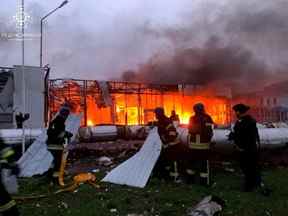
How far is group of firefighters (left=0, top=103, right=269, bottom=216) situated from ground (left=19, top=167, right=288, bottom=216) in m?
0.35

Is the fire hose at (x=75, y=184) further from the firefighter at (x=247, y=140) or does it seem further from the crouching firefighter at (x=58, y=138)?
the firefighter at (x=247, y=140)

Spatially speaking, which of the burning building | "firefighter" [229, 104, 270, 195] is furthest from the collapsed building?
"firefighter" [229, 104, 270, 195]

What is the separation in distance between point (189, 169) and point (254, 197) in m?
1.75

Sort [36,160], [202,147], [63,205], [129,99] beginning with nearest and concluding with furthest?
[63,205], [202,147], [36,160], [129,99]

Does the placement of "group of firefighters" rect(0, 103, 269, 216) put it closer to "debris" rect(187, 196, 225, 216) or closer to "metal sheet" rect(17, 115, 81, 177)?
"debris" rect(187, 196, 225, 216)

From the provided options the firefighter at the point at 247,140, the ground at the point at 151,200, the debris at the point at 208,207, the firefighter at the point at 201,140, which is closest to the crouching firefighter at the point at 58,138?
the ground at the point at 151,200

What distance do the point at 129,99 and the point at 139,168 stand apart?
22.1 meters

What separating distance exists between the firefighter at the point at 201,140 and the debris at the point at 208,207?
183cm

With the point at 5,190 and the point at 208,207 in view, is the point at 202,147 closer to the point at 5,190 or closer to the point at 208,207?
the point at 208,207

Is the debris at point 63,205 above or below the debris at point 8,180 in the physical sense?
below

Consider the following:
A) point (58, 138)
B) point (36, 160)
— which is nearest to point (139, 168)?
point (58, 138)

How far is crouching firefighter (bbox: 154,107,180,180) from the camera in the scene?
31.5 ft

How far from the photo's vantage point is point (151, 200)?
7.73m

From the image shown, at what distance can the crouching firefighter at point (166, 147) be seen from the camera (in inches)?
378
